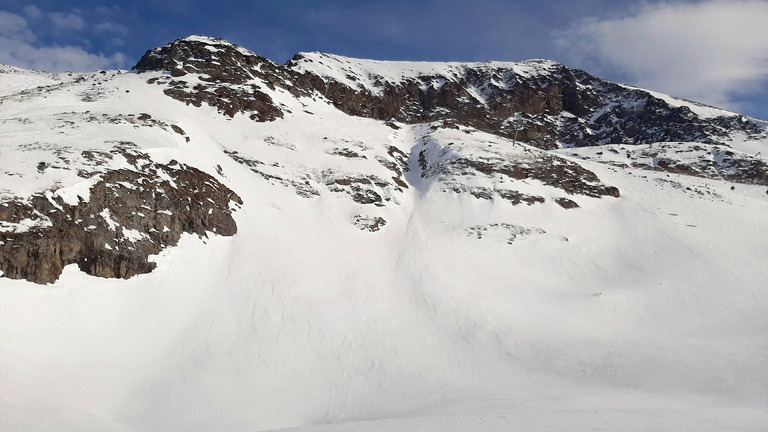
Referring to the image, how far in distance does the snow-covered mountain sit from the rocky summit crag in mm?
195

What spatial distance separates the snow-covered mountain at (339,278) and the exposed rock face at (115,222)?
94mm

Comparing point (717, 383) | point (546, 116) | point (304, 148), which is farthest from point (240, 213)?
point (546, 116)

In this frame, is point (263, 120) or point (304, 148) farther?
point (263, 120)

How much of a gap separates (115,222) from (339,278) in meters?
11.8

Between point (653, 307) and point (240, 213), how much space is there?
2602 centimetres

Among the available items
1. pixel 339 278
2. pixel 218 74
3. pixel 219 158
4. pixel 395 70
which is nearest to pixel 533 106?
pixel 395 70

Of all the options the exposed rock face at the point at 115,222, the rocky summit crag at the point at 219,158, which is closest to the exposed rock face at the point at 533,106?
the rocky summit crag at the point at 219,158

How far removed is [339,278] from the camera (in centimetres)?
2388

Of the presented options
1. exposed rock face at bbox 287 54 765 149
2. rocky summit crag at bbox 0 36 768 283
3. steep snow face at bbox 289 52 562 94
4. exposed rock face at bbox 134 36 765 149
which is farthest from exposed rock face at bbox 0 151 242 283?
steep snow face at bbox 289 52 562 94

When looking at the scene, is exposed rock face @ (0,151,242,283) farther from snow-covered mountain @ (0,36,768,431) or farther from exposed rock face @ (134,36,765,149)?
exposed rock face @ (134,36,765,149)

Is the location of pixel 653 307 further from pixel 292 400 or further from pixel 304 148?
pixel 304 148

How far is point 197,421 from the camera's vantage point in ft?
44.0

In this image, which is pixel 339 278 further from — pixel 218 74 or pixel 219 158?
pixel 218 74

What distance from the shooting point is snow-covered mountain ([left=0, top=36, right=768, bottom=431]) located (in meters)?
14.1
